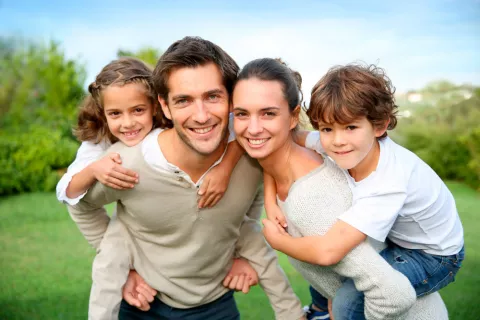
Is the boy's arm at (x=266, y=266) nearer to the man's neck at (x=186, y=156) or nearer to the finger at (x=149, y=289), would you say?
the man's neck at (x=186, y=156)

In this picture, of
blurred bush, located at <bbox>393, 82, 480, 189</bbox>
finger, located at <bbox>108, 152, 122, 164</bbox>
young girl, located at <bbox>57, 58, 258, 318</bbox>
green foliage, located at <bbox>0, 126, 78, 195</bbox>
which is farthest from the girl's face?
blurred bush, located at <bbox>393, 82, 480, 189</bbox>

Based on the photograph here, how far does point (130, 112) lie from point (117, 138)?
35cm

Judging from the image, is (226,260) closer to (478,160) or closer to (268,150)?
(268,150)

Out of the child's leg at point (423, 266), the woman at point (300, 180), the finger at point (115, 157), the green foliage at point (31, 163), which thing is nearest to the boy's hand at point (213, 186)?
the woman at point (300, 180)

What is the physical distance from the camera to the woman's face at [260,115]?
2.75m

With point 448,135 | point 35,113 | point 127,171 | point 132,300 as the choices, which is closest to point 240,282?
point 132,300

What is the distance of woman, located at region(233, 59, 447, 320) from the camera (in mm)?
2623

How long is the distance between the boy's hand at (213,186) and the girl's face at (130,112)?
0.51m

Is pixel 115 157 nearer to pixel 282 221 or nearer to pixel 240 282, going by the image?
pixel 282 221

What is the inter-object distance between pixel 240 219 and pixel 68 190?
104cm

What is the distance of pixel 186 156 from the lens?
307 centimetres

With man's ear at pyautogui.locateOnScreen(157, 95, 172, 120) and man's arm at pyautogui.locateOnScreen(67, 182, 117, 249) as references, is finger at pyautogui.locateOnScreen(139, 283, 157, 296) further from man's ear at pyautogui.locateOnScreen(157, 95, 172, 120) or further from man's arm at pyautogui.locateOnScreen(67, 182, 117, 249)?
man's ear at pyautogui.locateOnScreen(157, 95, 172, 120)

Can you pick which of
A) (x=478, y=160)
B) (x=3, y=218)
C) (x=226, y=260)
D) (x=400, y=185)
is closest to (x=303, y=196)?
(x=400, y=185)

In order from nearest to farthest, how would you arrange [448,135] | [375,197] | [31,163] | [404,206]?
[375,197] < [404,206] < [31,163] < [448,135]
